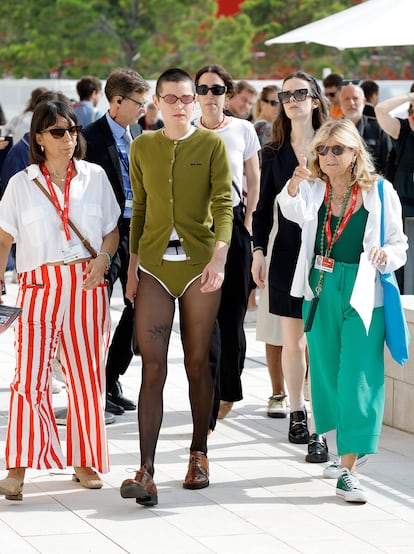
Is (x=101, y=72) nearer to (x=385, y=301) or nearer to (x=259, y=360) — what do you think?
(x=259, y=360)

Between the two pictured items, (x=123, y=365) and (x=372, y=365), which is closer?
(x=372, y=365)

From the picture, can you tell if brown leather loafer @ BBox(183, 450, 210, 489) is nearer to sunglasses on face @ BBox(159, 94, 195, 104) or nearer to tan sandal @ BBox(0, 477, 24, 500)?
tan sandal @ BBox(0, 477, 24, 500)

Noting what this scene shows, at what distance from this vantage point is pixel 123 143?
7.55 metres

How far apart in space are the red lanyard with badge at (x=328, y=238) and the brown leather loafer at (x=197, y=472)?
78 centimetres

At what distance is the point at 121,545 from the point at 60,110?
2.03 m

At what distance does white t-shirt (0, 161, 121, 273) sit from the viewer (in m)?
6.03

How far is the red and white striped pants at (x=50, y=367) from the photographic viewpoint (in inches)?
239

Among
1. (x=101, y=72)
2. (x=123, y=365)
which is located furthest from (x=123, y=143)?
(x=101, y=72)

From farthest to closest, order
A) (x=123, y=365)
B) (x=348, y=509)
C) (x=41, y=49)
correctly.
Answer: (x=41, y=49), (x=123, y=365), (x=348, y=509)

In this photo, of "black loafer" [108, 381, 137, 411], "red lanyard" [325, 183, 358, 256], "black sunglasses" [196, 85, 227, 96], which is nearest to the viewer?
"red lanyard" [325, 183, 358, 256]

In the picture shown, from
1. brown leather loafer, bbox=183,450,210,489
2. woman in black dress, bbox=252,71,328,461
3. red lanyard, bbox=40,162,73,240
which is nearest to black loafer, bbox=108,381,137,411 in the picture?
woman in black dress, bbox=252,71,328,461

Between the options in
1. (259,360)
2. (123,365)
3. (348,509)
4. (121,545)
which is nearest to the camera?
(121,545)

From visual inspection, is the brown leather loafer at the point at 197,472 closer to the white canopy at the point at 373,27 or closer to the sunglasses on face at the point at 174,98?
the sunglasses on face at the point at 174,98

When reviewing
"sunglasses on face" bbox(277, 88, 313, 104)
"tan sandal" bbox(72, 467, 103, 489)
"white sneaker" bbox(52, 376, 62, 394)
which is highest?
→ "sunglasses on face" bbox(277, 88, 313, 104)
